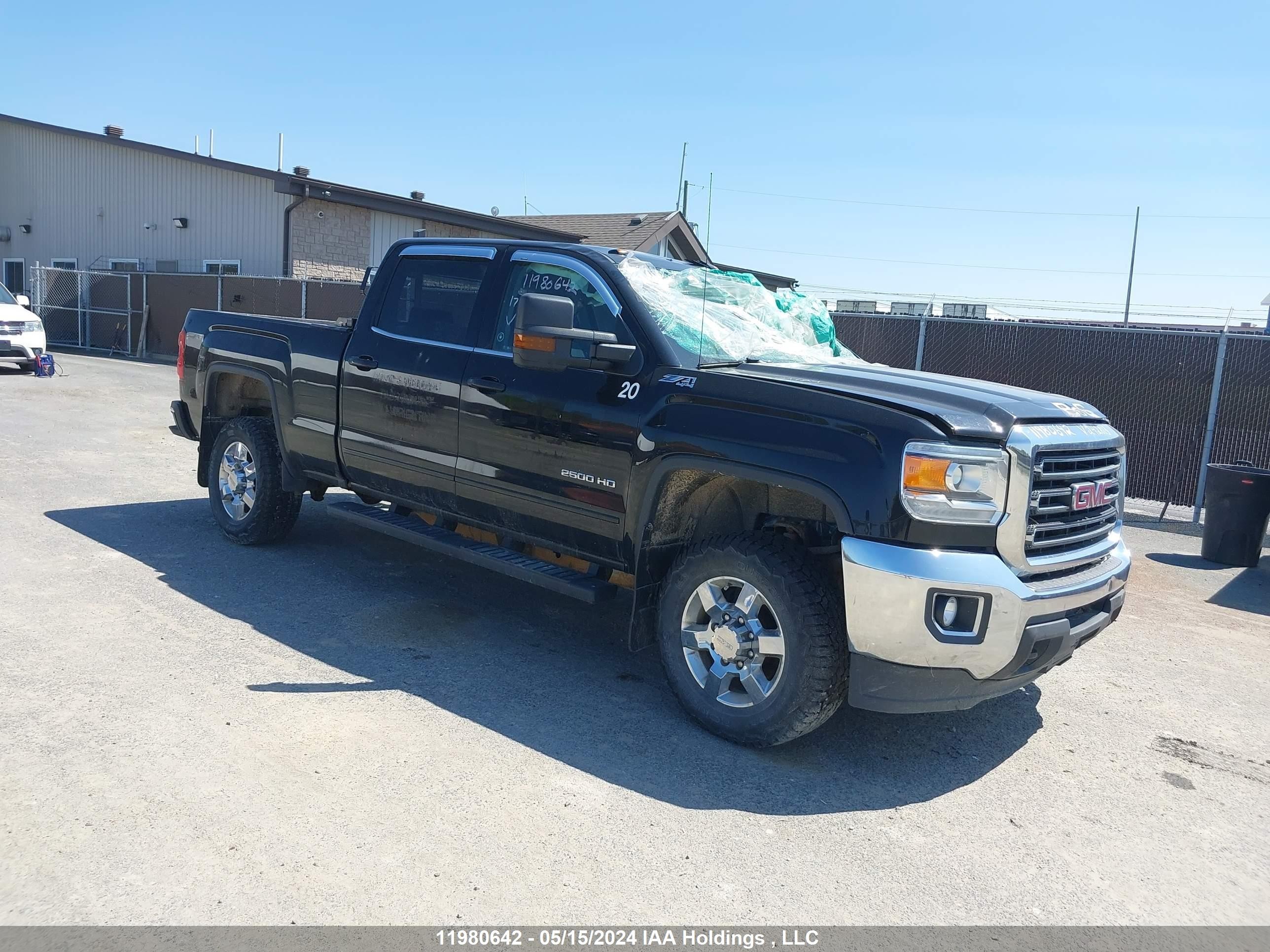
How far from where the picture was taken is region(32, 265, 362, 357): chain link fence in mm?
19844

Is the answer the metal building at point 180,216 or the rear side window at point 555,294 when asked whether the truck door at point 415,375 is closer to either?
the rear side window at point 555,294

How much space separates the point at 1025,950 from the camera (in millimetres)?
2980

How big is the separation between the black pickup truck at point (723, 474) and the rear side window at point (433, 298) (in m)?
0.02

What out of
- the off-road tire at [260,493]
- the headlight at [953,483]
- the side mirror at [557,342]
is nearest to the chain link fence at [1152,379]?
the headlight at [953,483]

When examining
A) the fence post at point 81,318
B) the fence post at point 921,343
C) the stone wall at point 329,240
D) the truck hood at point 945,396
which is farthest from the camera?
the fence post at point 81,318

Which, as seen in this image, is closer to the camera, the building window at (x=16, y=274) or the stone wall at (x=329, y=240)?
the stone wall at (x=329, y=240)

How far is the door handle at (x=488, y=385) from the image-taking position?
5145mm

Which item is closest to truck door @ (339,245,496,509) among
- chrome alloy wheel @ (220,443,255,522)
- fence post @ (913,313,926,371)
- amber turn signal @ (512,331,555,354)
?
amber turn signal @ (512,331,555,354)

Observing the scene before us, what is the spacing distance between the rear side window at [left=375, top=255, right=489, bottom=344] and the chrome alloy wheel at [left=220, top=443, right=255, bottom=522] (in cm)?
163

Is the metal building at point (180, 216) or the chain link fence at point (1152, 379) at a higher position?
the metal building at point (180, 216)

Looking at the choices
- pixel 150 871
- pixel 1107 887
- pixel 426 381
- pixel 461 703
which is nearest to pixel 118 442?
pixel 426 381

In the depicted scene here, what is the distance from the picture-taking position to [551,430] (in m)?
4.91

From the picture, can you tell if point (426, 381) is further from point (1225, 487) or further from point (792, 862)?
point (1225, 487)

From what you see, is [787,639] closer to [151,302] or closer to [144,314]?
[144,314]
